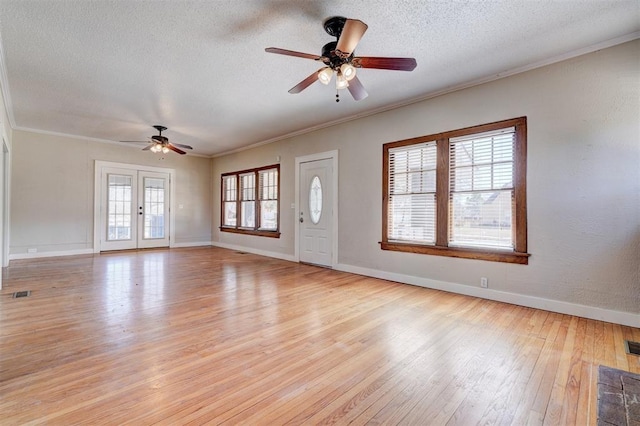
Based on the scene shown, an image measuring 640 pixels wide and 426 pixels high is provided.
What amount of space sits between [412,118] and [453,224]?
1.74 meters

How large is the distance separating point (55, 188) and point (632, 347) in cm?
977

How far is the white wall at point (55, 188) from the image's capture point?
6340 mm

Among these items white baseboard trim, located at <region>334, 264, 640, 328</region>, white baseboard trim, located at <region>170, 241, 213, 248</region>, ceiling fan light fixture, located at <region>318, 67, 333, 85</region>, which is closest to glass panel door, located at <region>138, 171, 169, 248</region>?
white baseboard trim, located at <region>170, 241, 213, 248</region>

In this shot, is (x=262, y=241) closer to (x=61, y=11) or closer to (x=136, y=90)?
(x=136, y=90)

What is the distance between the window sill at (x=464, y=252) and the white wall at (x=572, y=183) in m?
0.07

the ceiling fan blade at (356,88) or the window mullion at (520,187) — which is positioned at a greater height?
the ceiling fan blade at (356,88)

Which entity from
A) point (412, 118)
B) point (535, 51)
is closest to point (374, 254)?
point (412, 118)

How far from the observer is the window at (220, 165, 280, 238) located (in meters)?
7.27

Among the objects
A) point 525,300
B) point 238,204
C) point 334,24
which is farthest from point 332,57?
point 238,204

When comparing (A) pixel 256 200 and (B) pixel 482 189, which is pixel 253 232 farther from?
(B) pixel 482 189

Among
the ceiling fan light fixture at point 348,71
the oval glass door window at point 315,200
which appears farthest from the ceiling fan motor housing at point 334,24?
the oval glass door window at point 315,200

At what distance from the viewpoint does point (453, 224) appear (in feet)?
13.6

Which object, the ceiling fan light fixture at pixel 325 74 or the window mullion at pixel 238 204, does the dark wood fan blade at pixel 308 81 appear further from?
the window mullion at pixel 238 204

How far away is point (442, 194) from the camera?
4199 millimetres
